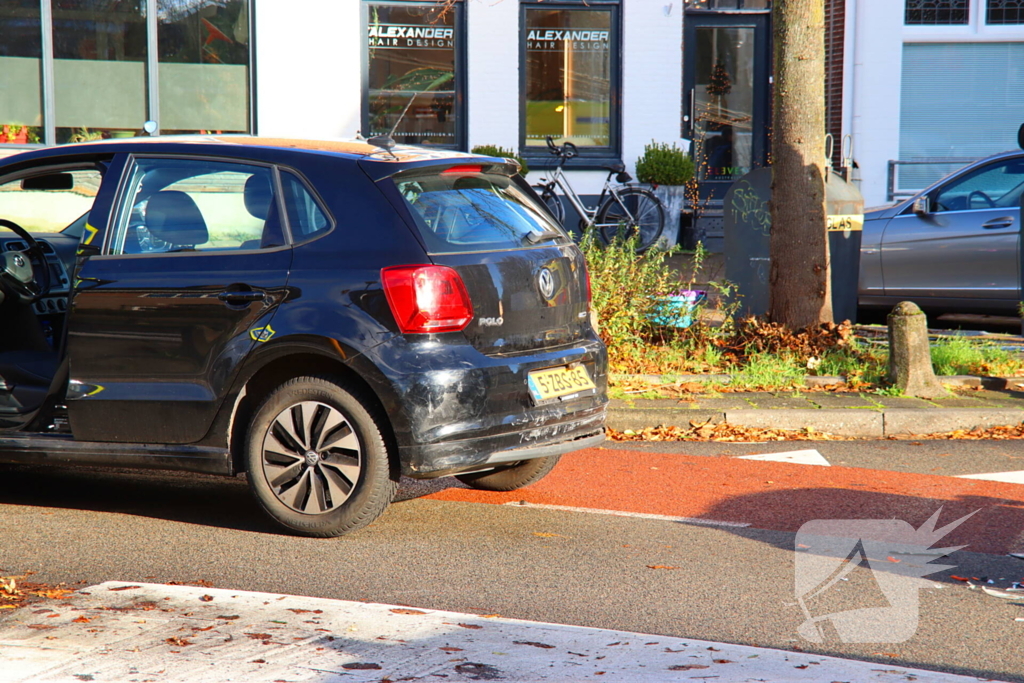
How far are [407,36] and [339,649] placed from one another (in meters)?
13.8

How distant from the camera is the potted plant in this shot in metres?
16.6

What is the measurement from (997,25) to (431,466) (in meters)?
16.0

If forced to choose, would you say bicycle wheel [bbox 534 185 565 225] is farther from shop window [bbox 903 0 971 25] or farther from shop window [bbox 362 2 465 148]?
shop window [bbox 903 0 971 25]

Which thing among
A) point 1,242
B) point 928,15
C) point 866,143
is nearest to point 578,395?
point 1,242

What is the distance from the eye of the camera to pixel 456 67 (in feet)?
54.8

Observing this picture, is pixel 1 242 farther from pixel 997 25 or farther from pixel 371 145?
pixel 997 25

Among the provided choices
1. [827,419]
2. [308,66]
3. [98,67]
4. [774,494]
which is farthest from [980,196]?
[98,67]

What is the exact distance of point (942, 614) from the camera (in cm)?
438

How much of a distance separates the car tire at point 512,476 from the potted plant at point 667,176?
10751 mm

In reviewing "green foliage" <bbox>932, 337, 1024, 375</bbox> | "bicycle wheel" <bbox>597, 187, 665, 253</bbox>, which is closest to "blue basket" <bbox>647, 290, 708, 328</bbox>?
"green foliage" <bbox>932, 337, 1024, 375</bbox>

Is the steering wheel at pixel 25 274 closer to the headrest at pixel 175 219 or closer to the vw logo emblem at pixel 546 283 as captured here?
the headrest at pixel 175 219

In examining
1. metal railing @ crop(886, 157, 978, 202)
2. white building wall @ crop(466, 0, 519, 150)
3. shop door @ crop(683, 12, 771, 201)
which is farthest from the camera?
shop door @ crop(683, 12, 771, 201)

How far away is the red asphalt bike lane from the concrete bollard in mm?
1994

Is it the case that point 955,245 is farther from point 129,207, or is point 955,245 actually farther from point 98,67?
point 98,67
